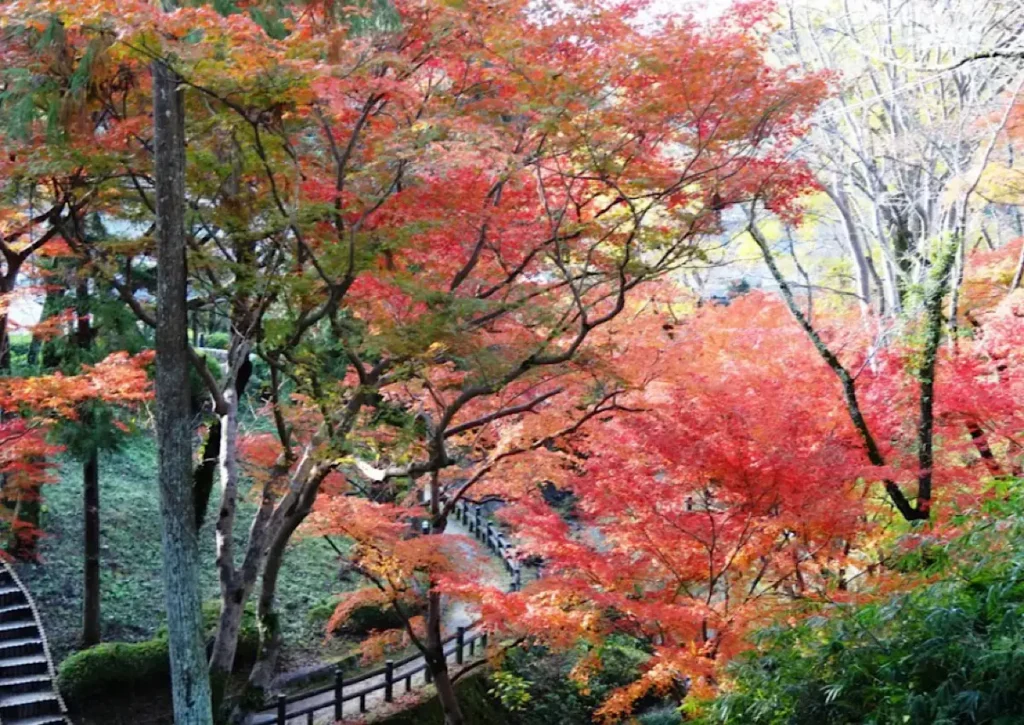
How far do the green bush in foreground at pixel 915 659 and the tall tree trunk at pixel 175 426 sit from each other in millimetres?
4037


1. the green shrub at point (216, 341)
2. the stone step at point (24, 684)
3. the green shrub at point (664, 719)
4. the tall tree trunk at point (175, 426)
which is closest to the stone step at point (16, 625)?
the stone step at point (24, 684)

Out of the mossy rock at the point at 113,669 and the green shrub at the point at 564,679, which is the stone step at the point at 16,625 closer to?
the mossy rock at the point at 113,669

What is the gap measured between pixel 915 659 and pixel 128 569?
13246 millimetres

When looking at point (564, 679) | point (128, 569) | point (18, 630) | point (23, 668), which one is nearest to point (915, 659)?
point (23, 668)

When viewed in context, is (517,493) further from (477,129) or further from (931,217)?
(931,217)

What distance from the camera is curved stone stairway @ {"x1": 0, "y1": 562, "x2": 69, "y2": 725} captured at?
27.1 ft

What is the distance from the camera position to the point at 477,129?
7027mm

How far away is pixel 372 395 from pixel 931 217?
762 cm

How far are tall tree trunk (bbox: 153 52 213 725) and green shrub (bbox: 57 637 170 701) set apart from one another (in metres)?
4.50

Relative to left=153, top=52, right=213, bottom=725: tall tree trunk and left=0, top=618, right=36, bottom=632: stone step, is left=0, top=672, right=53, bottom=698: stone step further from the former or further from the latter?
left=153, top=52, right=213, bottom=725: tall tree trunk

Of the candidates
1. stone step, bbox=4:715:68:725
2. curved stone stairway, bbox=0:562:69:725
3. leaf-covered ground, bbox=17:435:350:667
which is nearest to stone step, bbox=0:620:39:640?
curved stone stairway, bbox=0:562:69:725

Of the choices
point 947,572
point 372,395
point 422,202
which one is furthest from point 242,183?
point 947,572

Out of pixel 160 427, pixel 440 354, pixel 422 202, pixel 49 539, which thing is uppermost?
pixel 422 202

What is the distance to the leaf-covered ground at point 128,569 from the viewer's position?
12641mm
